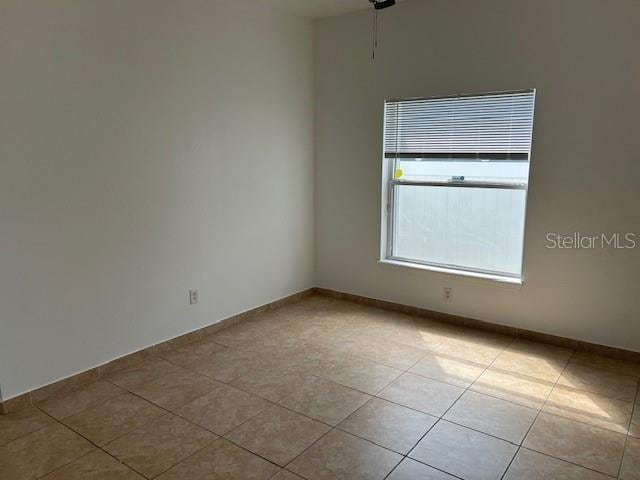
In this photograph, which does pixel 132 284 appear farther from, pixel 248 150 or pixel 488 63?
pixel 488 63

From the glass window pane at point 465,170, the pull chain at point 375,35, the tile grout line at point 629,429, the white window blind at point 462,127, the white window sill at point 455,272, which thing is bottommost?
the tile grout line at point 629,429

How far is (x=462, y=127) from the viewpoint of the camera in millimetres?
3814

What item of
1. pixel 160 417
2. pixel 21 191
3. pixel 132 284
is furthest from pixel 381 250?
pixel 21 191

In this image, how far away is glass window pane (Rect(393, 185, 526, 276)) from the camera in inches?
148

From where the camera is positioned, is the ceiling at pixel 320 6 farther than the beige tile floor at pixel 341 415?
Yes

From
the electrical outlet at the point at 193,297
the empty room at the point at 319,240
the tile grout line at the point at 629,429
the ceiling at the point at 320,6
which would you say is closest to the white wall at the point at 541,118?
the empty room at the point at 319,240

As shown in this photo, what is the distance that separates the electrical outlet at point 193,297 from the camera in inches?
143

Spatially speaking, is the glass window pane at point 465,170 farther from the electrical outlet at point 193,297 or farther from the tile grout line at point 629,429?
the electrical outlet at point 193,297

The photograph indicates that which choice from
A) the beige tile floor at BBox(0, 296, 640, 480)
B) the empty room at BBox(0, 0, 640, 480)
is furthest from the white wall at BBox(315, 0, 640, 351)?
the beige tile floor at BBox(0, 296, 640, 480)

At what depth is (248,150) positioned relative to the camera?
394 cm

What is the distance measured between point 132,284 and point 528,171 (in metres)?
2.94

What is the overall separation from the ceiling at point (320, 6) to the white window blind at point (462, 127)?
0.84 meters

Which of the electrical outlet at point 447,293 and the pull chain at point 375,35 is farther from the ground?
the pull chain at point 375,35

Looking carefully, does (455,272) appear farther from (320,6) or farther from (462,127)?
(320,6)
